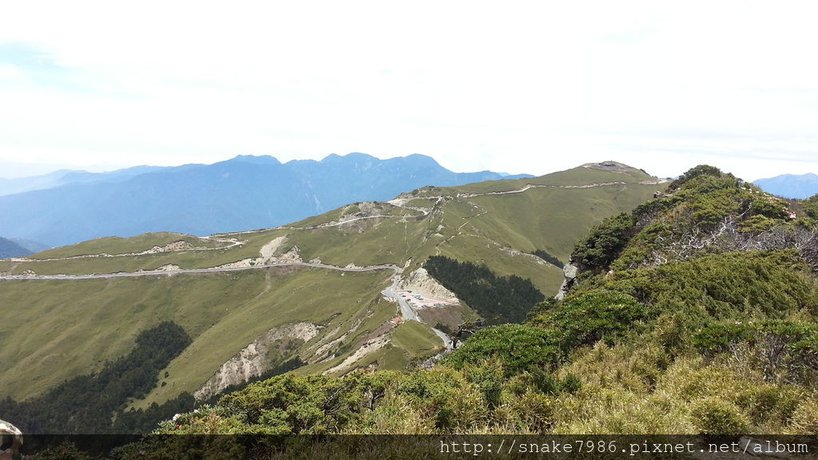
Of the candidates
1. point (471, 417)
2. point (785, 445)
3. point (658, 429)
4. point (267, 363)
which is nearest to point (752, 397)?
point (785, 445)

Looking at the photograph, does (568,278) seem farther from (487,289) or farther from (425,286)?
(487,289)

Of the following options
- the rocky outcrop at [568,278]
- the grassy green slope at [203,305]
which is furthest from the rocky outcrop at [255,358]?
the rocky outcrop at [568,278]

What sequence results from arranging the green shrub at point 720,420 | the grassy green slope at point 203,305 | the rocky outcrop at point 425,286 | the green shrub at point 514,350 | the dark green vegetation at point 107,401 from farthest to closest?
the grassy green slope at point 203,305
the rocky outcrop at point 425,286
the dark green vegetation at point 107,401
the green shrub at point 514,350
the green shrub at point 720,420

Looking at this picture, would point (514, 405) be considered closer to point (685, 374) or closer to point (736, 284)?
point (685, 374)

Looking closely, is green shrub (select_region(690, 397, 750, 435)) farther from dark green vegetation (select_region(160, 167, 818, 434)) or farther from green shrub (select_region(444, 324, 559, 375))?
green shrub (select_region(444, 324, 559, 375))

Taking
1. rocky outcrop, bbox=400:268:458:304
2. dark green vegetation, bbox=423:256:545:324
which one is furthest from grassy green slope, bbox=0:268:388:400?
dark green vegetation, bbox=423:256:545:324

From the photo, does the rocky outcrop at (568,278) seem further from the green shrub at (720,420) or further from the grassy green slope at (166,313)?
the grassy green slope at (166,313)

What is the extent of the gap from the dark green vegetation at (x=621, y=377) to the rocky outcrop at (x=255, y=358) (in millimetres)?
110564

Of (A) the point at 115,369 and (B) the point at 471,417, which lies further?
(A) the point at 115,369

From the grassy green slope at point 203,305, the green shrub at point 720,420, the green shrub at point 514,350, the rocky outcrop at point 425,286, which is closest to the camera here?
the green shrub at point 720,420

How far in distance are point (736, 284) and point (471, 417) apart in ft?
74.2

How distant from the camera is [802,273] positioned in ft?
90.3

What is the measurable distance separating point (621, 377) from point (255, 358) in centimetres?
12379

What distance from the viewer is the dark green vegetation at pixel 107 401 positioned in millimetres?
113562
